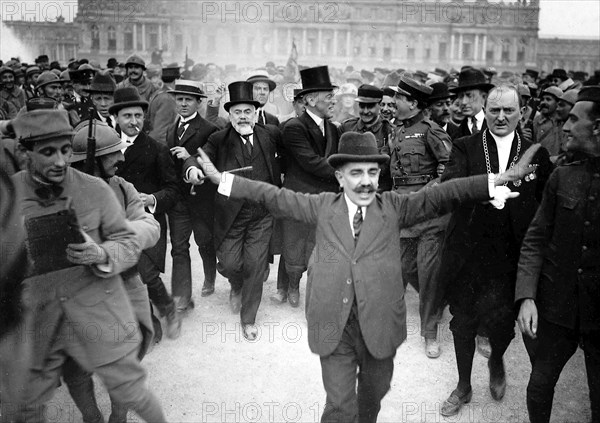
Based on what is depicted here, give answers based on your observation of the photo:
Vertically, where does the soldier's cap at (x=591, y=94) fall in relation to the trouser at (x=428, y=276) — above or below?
above

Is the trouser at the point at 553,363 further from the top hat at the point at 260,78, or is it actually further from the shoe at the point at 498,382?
the top hat at the point at 260,78

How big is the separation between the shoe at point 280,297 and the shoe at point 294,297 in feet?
0.35

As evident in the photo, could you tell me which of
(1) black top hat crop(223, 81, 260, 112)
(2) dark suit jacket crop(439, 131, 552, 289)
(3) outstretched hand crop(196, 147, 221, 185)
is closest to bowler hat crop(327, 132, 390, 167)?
(3) outstretched hand crop(196, 147, 221, 185)

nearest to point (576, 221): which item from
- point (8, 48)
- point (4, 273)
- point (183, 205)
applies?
point (4, 273)

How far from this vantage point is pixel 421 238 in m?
5.46

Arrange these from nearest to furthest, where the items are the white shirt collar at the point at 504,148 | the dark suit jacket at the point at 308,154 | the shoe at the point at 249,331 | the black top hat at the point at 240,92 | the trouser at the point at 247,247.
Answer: the white shirt collar at the point at 504,148 < the shoe at the point at 249,331 < the black top hat at the point at 240,92 < the trouser at the point at 247,247 < the dark suit jacket at the point at 308,154

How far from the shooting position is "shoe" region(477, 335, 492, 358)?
16.4 feet

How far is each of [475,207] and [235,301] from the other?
9.14 feet

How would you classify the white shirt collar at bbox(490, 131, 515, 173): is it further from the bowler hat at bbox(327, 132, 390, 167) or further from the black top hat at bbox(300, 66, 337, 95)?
the black top hat at bbox(300, 66, 337, 95)

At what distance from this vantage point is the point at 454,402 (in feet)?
13.4

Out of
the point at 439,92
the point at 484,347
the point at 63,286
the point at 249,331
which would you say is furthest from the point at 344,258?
the point at 439,92

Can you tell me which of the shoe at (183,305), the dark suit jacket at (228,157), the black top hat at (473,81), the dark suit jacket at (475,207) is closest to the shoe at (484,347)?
the dark suit jacket at (475,207)

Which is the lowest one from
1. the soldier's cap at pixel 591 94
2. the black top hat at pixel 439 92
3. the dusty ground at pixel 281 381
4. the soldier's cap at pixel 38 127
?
the dusty ground at pixel 281 381

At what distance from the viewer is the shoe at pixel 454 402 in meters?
4.05
